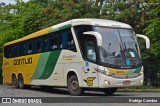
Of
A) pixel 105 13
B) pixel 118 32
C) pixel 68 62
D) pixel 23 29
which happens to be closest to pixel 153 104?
pixel 118 32

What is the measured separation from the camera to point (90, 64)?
17359 mm

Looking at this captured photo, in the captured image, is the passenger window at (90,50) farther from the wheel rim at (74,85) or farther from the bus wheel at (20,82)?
the bus wheel at (20,82)

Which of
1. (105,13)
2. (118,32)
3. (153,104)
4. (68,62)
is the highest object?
(105,13)

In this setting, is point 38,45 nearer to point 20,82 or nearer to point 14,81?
point 20,82

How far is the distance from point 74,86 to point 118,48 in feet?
9.41

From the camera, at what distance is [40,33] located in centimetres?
2248

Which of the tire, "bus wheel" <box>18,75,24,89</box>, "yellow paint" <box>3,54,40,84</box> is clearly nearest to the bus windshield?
"yellow paint" <box>3,54,40,84</box>

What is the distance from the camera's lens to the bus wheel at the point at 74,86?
59.4 ft

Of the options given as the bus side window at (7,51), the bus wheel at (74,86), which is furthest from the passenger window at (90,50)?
the bus side window at (7,51)

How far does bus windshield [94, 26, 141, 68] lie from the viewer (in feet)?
55.9

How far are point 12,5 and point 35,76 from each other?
1968cm

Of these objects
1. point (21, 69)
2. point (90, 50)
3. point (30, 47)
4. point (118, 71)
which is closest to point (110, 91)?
point (118, 71)

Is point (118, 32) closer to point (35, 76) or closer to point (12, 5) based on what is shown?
point (35, 76)

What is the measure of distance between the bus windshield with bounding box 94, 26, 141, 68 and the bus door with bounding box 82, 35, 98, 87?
449 mm
